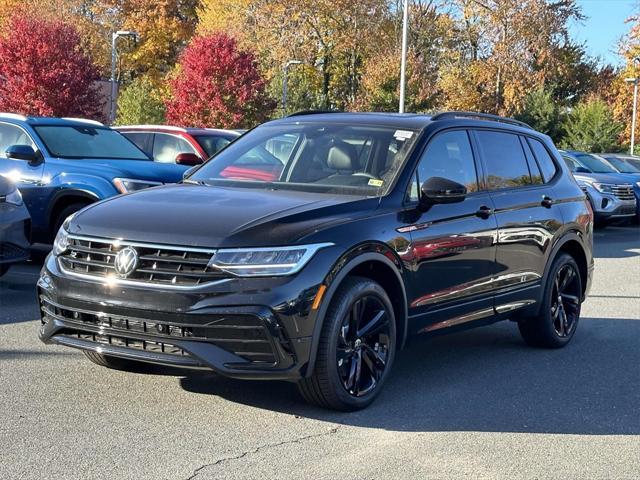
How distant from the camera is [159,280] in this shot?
466 centimetres

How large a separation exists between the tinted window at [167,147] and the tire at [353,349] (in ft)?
28.5

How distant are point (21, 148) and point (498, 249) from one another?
6.00 metres

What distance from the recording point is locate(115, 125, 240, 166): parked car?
13352 mm

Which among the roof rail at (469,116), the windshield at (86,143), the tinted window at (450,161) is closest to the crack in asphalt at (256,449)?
the tinted window at (450,161)

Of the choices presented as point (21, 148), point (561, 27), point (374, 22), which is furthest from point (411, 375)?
point (374, 22)

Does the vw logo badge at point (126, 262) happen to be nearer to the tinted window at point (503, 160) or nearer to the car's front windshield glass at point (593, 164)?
the tinted window at point (503, 160)

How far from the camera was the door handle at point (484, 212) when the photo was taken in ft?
20.3

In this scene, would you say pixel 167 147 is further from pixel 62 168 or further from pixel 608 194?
pixel 608 194

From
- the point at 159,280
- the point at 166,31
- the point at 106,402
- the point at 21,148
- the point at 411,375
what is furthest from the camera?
the point at 166,31

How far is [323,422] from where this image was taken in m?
4.97

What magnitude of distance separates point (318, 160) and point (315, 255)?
4.56 feet

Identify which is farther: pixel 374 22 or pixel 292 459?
pixel 374 22

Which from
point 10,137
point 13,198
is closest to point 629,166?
point 10,137

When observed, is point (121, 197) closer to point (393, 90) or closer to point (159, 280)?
point (159, 280)
